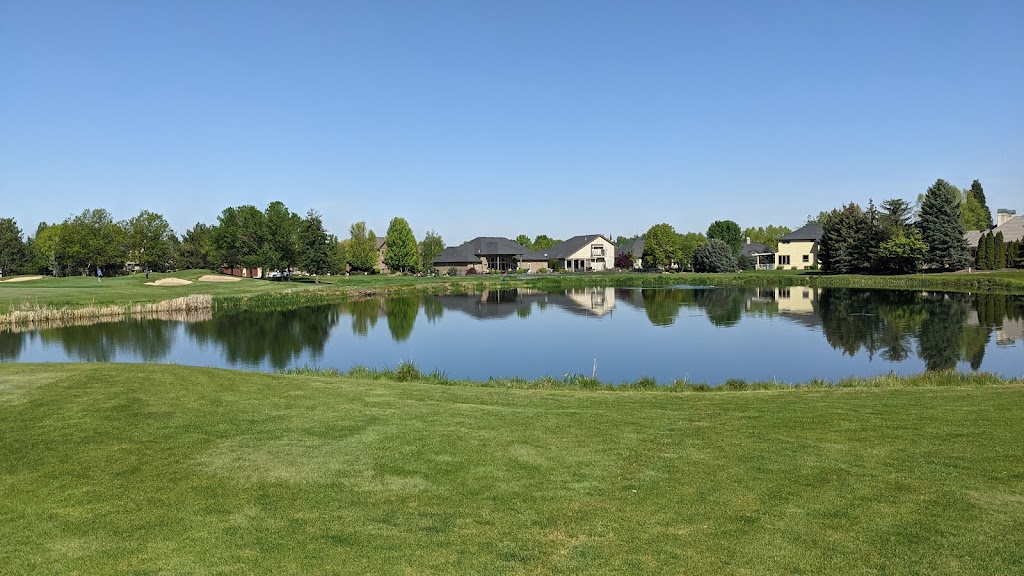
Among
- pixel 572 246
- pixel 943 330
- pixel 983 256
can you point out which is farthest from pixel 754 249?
pixel 943 330

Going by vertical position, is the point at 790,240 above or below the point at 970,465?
above

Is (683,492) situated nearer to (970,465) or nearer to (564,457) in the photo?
(564,457)

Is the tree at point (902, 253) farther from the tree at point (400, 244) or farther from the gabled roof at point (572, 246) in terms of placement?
the tree at point (400, 244)

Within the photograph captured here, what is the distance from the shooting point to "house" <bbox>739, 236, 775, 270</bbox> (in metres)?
120

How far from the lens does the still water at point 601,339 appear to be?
83.2 ft

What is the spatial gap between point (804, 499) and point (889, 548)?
125 cm

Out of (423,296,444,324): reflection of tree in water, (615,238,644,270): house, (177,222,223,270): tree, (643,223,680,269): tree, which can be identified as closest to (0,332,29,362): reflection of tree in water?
(423,296,444,324): reflection of tree in water

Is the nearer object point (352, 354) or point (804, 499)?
point (804, 499)

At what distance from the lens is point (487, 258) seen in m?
118

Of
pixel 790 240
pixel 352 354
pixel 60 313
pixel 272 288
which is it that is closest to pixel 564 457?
pixel 352 354

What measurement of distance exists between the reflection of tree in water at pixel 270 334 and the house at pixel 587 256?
7267cm

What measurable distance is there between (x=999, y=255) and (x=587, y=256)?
63.2 meters

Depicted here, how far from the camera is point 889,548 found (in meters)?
5.77

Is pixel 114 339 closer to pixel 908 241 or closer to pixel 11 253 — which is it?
pixel 908 241
